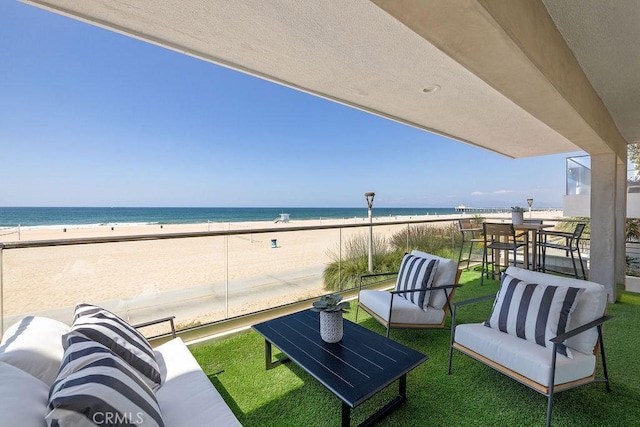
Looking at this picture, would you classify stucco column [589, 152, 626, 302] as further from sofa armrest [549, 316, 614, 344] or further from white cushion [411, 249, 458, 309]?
sofa armrest [549, 316, 614, 344]

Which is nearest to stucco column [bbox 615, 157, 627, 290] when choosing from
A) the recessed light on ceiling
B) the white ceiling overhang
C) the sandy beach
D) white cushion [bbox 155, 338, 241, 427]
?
the white ceiling overhang

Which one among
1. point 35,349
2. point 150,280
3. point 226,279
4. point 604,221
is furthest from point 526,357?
point 604,221

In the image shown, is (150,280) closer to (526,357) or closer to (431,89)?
(526,357)

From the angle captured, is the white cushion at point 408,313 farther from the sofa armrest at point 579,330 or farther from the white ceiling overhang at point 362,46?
the white ceiling overhang at point 362,46

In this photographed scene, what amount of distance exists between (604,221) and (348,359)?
486 cm

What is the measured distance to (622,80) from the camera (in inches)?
115

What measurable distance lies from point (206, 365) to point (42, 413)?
5.72 ft

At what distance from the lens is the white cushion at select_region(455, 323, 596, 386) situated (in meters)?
1.77

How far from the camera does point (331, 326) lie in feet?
→ 6.95

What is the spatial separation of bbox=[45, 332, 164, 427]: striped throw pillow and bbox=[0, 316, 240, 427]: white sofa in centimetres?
5

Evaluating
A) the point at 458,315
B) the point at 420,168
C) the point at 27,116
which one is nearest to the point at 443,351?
the point at 458,315

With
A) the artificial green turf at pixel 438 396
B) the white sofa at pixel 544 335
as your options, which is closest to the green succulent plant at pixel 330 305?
the artificial green turf at pixel 438 396

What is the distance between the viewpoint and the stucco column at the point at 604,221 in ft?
13.5
